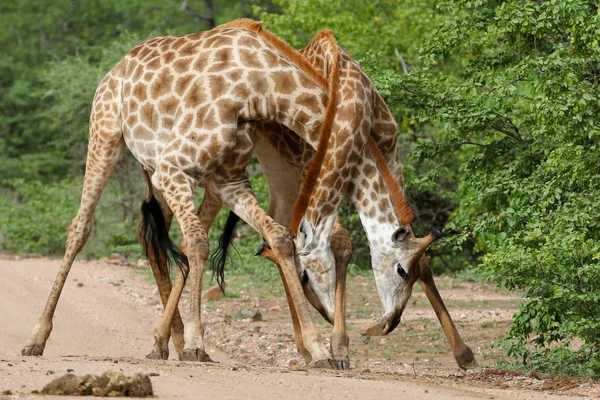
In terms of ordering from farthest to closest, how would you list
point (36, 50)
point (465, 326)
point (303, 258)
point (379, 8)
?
point (36, 50)
point (379, 8)
point (465, 326)
point (303, 258)

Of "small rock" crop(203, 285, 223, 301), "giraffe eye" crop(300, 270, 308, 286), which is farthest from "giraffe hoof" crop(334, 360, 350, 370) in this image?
"small rock" crop(203, 285, 223, 301)

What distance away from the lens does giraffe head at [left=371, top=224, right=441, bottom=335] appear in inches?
306

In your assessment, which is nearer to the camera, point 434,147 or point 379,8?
point 434,147

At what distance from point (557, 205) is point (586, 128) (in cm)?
67

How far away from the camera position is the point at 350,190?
8.06 m

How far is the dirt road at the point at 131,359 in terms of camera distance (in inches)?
221

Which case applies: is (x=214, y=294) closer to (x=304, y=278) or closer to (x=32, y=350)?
(x=32, y=350)

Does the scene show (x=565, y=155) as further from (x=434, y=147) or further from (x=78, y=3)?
(x=78, y=3)

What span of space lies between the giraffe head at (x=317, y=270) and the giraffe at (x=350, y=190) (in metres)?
0.11

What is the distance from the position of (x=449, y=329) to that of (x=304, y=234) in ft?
4.82

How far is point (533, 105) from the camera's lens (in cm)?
838

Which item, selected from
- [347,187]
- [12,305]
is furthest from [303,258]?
[12,305]

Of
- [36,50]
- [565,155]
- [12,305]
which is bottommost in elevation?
[36,50]

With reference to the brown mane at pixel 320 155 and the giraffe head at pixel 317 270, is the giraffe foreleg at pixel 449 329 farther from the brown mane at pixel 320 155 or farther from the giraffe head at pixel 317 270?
the brown mane at pixel 320 155
